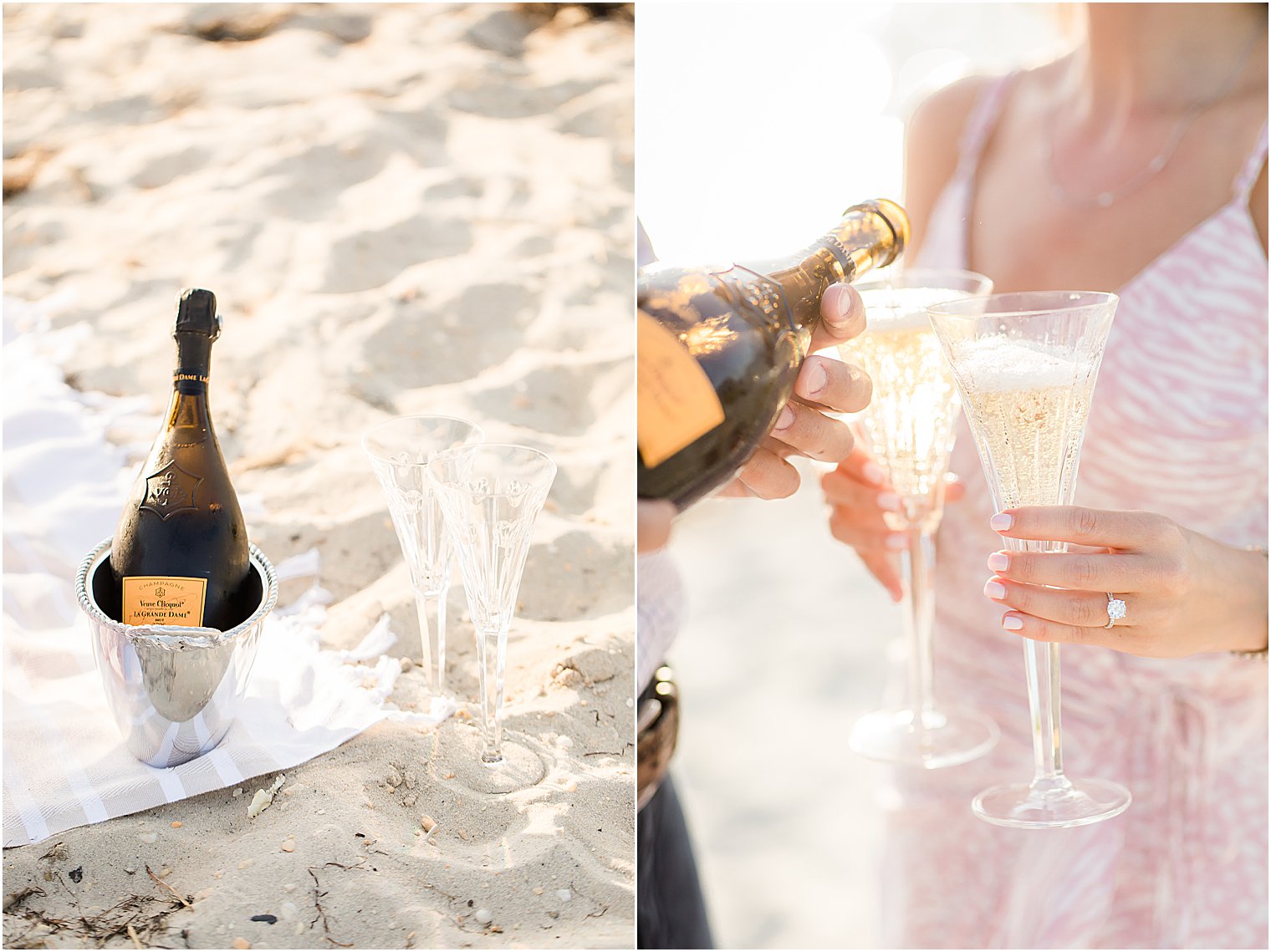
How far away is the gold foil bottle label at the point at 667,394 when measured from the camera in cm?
61

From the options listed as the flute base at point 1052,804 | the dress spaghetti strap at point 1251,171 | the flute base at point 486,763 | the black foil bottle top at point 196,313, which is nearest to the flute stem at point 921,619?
the flute base at point 1052,804

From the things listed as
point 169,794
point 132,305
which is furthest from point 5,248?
point 169,794

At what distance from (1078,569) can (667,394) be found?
0.91 ft

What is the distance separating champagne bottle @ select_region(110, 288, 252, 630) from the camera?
0.78m

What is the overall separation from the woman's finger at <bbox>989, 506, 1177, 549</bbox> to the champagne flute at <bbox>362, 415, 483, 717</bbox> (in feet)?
1.37

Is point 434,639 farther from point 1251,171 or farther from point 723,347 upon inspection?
point 1251,171

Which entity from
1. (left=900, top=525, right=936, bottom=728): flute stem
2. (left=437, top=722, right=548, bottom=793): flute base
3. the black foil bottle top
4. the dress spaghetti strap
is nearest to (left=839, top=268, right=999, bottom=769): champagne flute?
(left=900, top=525, right=936, bottom=728): flute stem

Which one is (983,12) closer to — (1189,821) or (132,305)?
(1189,821)

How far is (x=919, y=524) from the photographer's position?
2.67 feet

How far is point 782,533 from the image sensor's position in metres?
3.46

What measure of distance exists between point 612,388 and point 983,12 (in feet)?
2.04

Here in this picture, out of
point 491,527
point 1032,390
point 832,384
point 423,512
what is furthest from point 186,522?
point 1032,390

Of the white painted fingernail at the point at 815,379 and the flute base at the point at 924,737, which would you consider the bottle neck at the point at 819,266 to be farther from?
the flute base at the point at 924,737

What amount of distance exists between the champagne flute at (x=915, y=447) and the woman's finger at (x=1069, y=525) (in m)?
0.15
